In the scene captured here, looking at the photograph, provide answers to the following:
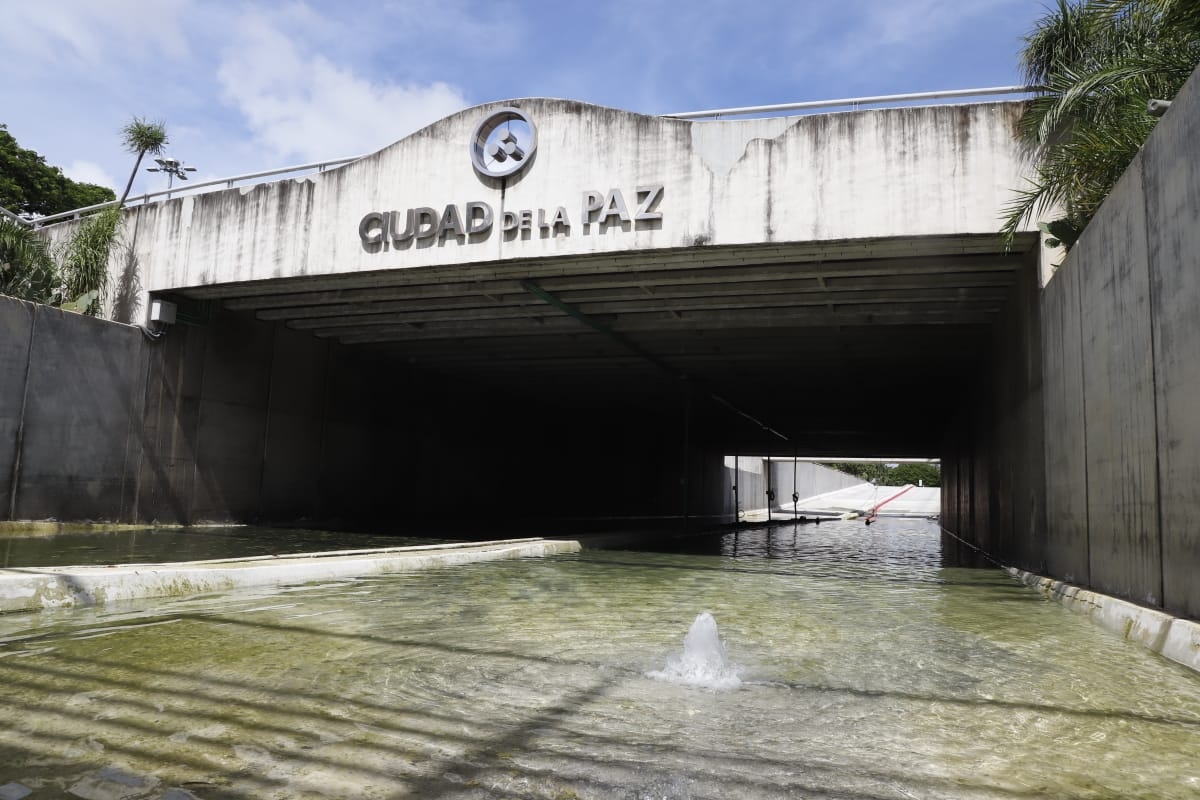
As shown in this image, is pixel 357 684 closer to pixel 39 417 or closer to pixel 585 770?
pixel 585 770

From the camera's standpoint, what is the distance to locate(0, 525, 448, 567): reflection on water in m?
10.1

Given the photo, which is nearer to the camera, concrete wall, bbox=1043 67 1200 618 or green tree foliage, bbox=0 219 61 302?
concrete wall, bbox=1043 67 1200 618

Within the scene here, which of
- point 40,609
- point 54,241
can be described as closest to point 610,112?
point 40,609

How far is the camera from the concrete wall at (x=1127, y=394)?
557 cm

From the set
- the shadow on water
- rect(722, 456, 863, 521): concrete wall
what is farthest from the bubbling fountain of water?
rect(722, 456, 863, 521): concrete wall

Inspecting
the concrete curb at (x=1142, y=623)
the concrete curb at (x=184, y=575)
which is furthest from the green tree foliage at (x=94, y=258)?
the concrete curb at (x=1142, y=623)

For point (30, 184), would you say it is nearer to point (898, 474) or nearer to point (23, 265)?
point (23, 265)

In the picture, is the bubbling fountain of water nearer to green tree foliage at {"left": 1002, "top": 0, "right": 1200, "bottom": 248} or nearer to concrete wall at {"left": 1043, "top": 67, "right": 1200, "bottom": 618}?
concrete wall at {"left": 1043, "top": 67, "right": 1200, "bottom": 618}

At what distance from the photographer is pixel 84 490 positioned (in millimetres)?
14680

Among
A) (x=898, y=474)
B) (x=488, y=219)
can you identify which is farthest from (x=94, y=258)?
(x=898, y=474)

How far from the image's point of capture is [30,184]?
34.8m

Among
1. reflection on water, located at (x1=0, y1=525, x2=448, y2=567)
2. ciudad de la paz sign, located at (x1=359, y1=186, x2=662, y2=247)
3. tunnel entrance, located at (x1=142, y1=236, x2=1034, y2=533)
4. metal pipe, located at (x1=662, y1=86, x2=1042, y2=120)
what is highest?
metal pipe, located at (x1=662, y1=86, x2=1042, y2=120)

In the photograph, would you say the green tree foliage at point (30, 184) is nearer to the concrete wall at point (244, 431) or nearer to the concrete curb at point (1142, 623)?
the concrete wall at point (244, 431)

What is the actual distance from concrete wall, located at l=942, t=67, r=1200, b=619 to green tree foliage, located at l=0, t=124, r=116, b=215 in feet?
126
